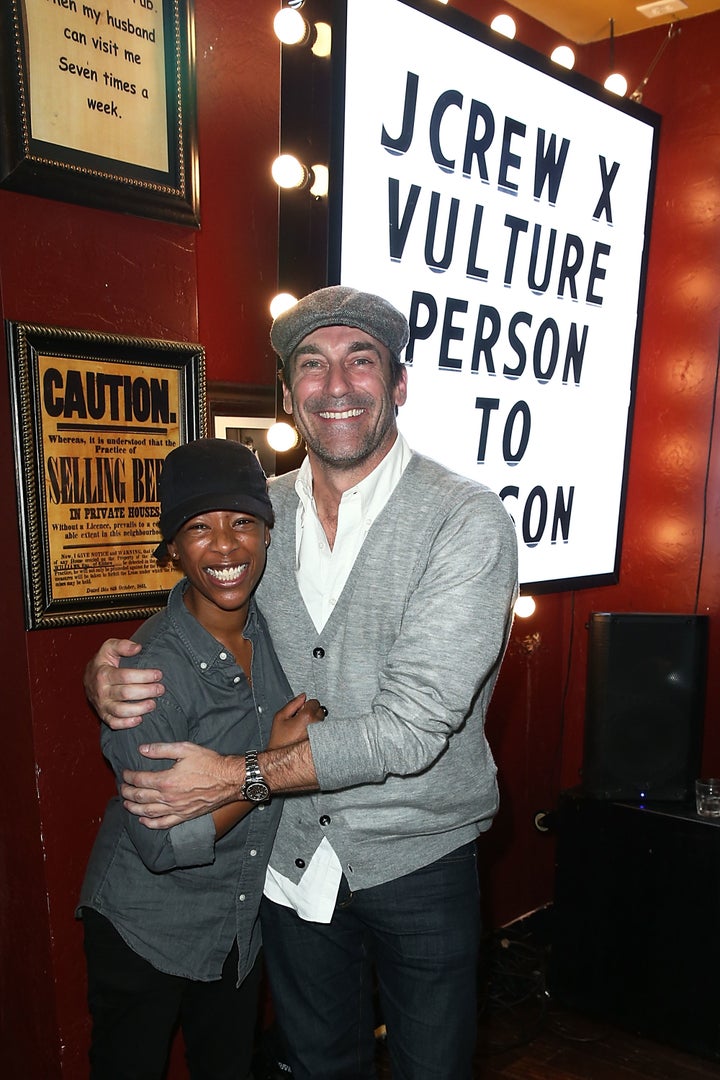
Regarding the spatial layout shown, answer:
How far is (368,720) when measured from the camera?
1465 mm

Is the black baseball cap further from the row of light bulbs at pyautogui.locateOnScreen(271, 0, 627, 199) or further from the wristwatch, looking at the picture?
the row of light bulbs at pyautogui.locateOnScreen(271, 0, 627, 199)

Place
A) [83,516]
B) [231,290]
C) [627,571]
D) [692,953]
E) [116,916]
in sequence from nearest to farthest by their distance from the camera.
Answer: [116,916], [83,516], [231,290], [692,953], [627,571]

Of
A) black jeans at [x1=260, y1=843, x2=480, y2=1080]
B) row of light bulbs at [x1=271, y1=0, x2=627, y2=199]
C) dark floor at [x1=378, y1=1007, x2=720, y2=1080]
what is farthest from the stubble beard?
dark floor at [x1=378, y1=1007, x2=720, y2=1080]

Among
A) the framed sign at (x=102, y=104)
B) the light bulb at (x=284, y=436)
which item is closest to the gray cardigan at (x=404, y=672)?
the light bulb at (x=284, y=436)

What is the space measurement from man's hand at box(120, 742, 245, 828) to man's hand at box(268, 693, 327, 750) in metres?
0.09

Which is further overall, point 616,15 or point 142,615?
point 616,15

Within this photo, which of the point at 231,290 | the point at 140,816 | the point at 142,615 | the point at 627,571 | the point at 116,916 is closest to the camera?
the point at 140,816

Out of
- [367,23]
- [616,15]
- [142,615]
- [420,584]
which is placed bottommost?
[142,615]

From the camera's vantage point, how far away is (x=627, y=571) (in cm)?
337

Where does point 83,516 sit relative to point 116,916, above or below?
above

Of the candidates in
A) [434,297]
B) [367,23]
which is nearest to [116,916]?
[434,297]

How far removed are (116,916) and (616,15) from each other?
9.74ft

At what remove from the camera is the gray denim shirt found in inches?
61.3

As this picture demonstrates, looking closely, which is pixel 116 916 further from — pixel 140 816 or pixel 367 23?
pixel 367 23
